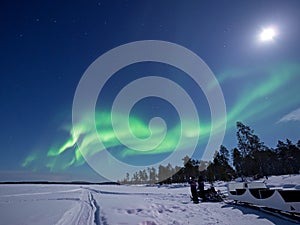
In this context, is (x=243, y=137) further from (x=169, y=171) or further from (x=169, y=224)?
(x=169, y=171)

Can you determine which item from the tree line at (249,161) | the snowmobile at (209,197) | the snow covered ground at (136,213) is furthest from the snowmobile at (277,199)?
the tree line at (249,161)

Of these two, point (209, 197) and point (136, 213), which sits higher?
point (209, 197)

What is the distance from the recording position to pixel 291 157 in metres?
71.5

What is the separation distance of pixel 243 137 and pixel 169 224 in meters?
48.4

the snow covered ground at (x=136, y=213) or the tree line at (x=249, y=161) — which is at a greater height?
the tree line at (x=249, y=161)

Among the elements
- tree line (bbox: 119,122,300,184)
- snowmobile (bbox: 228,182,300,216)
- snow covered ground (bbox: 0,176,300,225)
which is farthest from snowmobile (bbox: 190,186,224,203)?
tree line (bbox: 119,122,300,184)

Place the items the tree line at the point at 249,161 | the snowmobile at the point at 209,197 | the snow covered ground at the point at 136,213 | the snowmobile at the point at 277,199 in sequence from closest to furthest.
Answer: the snowmobile at the point at 277,199 < the snow covered ground at the point at 136,213 < the snowmobile at the point at 209,197 < the tree line at the point at 249,161

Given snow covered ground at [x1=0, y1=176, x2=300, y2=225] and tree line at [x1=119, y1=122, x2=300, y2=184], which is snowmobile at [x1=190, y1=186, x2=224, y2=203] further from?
tree line at [x1=119, y1=122, x2=300, y2=184]

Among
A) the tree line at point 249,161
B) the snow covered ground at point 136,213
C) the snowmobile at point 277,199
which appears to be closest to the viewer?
the snowmobile at point 277,199

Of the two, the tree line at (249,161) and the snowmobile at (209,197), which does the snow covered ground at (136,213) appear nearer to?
the snowmobile at (209,197)

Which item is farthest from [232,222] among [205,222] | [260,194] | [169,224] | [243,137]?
[243,137]

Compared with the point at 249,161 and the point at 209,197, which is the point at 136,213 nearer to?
the point at 209,197

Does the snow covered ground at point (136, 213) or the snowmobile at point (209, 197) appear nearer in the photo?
the snow covered ground at point (136, 213)

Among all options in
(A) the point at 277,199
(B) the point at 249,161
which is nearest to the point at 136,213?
(A) the point at 277,199
